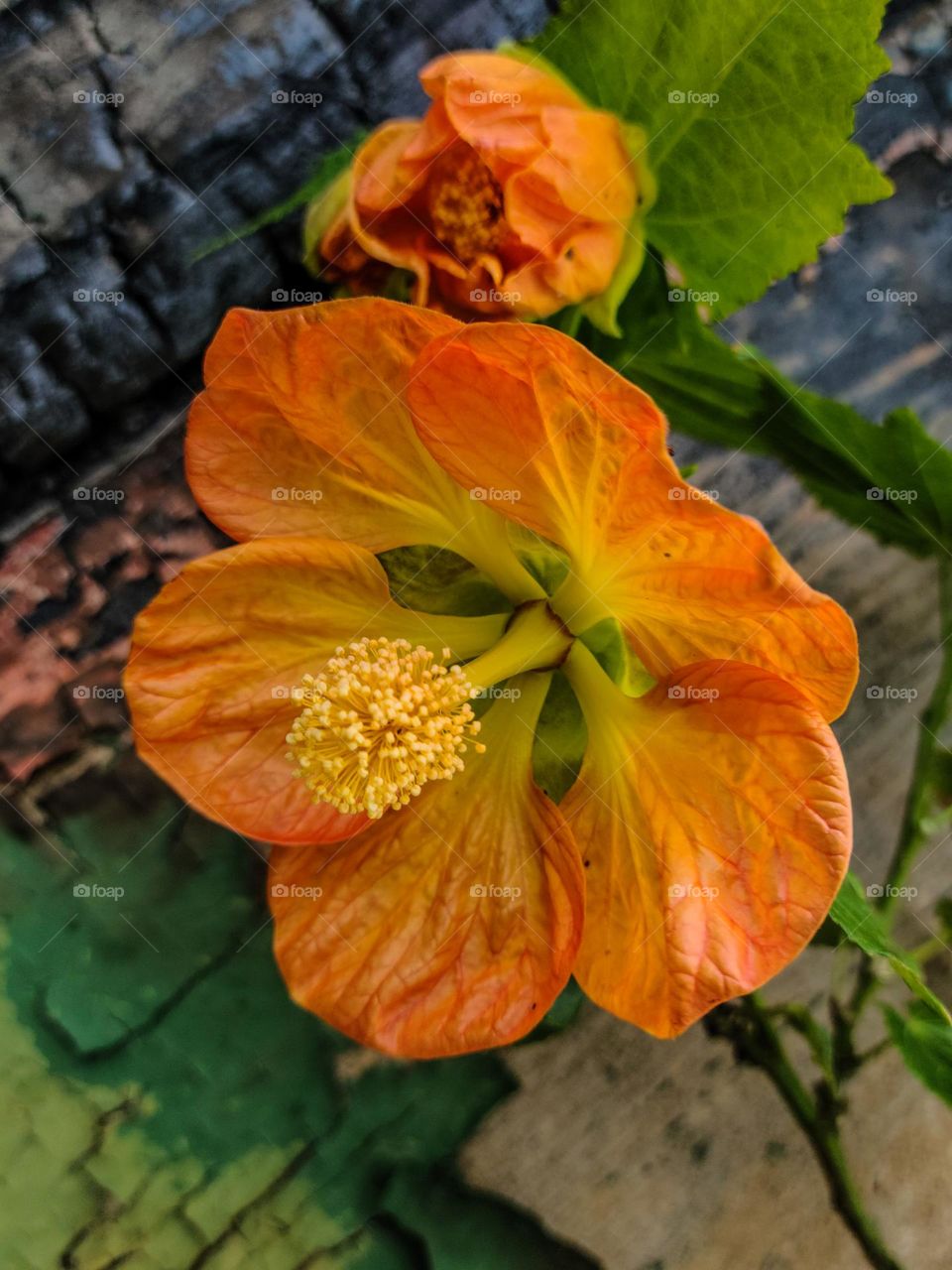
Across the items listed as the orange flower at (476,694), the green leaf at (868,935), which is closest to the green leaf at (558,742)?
the orange flower at (476,694)

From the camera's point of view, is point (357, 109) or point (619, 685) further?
point (357, 109)

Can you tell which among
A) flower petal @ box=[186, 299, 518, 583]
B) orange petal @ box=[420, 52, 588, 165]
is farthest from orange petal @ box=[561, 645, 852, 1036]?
orange petal @ box=[420, 52, 588, 165]

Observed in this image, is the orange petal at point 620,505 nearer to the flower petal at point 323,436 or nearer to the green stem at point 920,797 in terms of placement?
the flower petal at point 323,436

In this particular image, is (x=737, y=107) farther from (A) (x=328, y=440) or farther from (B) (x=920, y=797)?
(B) (x=920, y=797)

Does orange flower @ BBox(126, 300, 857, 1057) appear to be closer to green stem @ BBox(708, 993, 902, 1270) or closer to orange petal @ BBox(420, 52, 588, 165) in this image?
orange petal @ BBox(420, 52, 588, 165)

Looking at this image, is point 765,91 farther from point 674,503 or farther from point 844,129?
point 674,503

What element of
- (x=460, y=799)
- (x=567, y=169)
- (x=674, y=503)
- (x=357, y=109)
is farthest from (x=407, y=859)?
(x=357, y=109)
